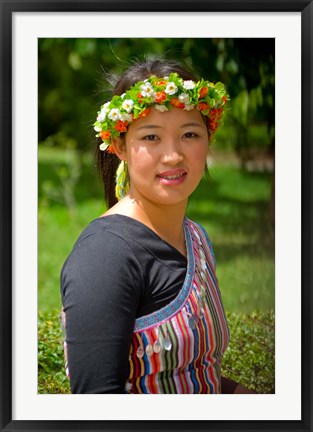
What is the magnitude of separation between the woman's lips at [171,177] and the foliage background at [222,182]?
2.34 feet

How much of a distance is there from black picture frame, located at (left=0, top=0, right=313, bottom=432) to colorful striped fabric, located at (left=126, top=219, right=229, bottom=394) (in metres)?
0.16

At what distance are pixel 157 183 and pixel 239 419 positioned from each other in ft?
3.17

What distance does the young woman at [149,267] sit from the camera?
270 centimetres

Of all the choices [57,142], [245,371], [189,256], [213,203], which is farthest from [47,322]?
[57,142]

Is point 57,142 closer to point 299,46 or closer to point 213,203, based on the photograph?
point 213,203

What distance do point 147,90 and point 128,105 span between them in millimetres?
95

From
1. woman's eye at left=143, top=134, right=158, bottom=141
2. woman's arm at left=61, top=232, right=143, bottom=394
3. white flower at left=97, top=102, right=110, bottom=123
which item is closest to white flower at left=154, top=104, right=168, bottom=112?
woman's eye at left=143, top=134, right=158, bottom=141

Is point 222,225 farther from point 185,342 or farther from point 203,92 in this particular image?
point 185,342

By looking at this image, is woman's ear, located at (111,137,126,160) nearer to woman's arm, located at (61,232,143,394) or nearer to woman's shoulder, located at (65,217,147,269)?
woman's shoulder, located at (65,217,147,269)

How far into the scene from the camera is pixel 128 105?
2.95 meters

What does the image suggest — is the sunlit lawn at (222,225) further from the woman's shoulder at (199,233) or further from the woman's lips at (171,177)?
the woman's lips at (171,177)

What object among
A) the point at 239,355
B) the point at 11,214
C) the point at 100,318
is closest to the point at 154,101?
the point at 11,214

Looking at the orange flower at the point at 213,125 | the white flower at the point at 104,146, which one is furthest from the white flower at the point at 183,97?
the white flower at the point at 104,146

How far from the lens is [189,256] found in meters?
3.09
